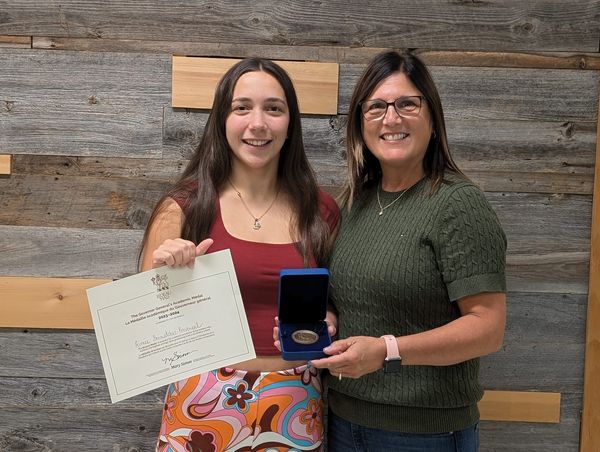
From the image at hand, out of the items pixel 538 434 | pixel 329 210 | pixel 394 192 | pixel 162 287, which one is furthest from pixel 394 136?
pixel 538 434

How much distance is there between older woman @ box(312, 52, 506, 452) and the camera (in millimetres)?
1233

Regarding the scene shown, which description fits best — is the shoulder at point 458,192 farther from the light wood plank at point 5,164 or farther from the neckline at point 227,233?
the light wood plank at point 5,164

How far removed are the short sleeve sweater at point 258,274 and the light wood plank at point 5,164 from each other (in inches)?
29.2

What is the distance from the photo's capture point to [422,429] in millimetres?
1312

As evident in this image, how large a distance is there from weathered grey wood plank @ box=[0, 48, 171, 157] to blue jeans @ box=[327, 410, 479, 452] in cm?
101

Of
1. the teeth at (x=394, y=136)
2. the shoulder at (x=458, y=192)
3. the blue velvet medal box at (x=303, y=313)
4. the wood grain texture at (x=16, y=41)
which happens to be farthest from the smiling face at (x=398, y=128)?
the wood grain texture at (x=16, y=41)

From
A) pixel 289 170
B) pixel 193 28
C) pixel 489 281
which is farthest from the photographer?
pixel 193 28

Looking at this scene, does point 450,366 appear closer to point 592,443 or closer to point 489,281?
point 489,281

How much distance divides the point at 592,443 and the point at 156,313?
1.47 m

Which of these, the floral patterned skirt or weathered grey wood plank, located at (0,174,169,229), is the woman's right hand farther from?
weathered grey wood plank, located at (0,174,169,229)

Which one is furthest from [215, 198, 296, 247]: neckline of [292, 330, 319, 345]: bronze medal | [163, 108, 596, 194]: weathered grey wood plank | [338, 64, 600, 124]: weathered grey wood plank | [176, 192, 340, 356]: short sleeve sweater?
[338, 64, 600, 124]: weathered grey wood plank

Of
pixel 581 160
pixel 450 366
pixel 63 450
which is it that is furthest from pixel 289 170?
pixel 63 450

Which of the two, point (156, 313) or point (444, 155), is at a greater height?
point (444, 155)

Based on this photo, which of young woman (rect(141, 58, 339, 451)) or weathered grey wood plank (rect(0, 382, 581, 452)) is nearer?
young woman (rect(141, 58, 339, 451))
